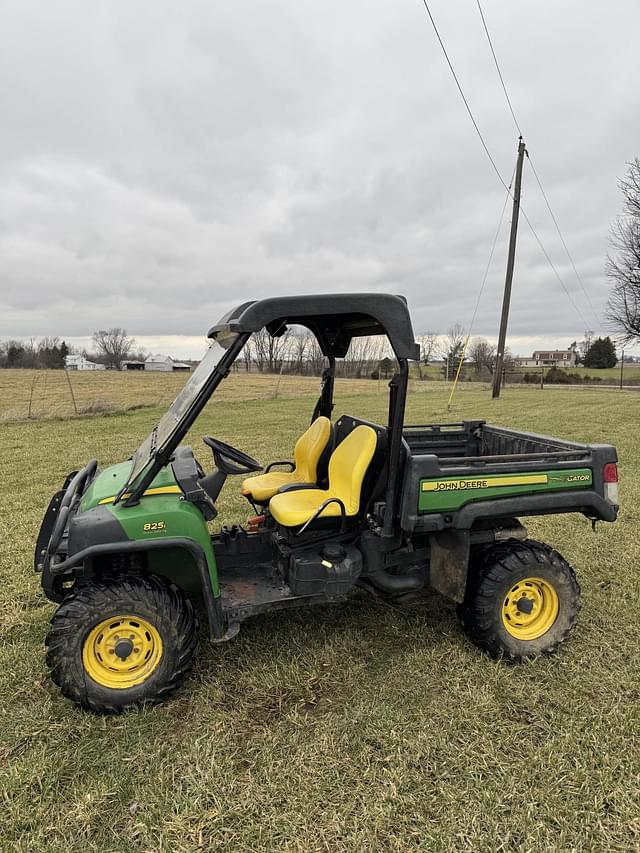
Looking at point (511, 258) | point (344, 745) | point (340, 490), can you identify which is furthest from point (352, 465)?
point (511, 258)

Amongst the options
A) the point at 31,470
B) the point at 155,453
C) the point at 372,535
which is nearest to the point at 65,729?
the point at 155,453

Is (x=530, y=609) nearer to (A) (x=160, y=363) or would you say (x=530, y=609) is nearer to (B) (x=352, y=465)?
(B) (x=352, y=465)

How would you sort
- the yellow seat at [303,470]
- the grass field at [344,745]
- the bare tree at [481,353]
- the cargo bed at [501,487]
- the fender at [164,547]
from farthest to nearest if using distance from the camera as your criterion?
the bare tree at [481,353], the yellow seat at [303,470], the cargo bed at [501,487], the fender at [164,547], the grass field at [344,745]

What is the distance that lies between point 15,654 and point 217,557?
3.89ft

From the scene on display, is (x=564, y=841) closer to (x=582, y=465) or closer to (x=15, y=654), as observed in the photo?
(x=582, y=465)

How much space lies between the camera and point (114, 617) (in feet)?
8.26

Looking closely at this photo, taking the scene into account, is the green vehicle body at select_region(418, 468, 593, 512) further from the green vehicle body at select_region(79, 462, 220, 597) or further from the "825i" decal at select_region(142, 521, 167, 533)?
the "825i" decal at select_region(142, 521, 167, 533)

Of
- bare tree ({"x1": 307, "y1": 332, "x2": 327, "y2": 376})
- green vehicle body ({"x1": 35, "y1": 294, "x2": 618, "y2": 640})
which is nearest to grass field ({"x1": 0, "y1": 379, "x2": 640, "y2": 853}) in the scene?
green vehicle body ({"x1": 35, "y1": 294, "x2": 618, "y2": 640})

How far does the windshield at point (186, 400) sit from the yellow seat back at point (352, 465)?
97cm

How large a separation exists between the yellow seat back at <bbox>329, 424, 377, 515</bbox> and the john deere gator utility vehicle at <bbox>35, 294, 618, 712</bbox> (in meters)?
0.01

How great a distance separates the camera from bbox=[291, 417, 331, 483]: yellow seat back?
381cm

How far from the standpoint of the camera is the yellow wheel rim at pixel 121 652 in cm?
253

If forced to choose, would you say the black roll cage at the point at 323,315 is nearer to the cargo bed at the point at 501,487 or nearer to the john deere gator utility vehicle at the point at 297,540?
the john deere gator utility vehicle at the point at 297,540

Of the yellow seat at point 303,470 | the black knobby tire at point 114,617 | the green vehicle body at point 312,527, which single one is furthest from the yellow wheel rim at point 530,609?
the black knobby tire at point 114,617
